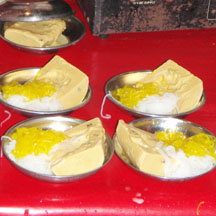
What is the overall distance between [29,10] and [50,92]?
1.23ft

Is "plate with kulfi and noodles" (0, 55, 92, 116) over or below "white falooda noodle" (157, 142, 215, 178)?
over

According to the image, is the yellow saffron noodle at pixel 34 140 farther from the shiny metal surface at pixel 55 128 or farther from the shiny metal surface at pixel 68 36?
the shiny metal surface at pixel 68 36

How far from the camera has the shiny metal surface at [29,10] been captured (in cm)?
141

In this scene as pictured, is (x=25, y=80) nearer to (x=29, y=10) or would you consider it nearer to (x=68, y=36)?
(x=29, y=10)

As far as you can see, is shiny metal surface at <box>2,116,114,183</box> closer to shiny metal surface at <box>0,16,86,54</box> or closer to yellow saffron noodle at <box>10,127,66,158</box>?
yellow saffron noodle at <box>10,127,66,158</box>

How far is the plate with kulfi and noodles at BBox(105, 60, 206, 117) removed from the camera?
3.96ft

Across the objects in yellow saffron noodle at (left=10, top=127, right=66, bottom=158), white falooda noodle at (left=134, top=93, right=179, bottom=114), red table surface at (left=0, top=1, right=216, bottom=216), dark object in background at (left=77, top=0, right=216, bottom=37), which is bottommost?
red table surface at (left=0, top=1, right=216, bottom=216)

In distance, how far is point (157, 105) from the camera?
121 centimetres

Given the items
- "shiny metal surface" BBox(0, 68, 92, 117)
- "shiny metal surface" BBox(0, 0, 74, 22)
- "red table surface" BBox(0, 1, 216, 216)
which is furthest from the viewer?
"shiny metal surface" BBox(0, 0, 74, 22)

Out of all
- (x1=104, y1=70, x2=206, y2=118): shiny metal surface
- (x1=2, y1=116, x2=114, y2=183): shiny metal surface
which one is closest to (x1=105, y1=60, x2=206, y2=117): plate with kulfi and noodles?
(x1=104, y1=70, x2=206, y2=118): shiny metal surface

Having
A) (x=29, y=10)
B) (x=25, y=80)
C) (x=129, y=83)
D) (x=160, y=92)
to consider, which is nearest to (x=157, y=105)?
(x=160, y=92)

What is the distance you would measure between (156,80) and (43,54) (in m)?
0.42

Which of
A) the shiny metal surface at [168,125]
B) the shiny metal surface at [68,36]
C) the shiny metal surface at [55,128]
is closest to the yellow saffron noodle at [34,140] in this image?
the shiny metal surface at [55,128]

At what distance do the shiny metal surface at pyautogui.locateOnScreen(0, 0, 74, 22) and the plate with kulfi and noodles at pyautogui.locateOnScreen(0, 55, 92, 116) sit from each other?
0.75 ft
